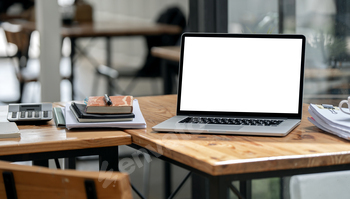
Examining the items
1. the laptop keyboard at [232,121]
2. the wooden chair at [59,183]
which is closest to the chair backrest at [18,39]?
the laptop keyboard at [232,121]

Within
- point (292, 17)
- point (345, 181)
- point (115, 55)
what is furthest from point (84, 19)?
point (345, 181)

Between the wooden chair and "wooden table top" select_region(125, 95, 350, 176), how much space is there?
0.65 feet

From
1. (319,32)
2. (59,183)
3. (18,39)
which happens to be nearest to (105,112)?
(59,183)

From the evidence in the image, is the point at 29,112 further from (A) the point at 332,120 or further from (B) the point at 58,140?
(A) the point at 332,120

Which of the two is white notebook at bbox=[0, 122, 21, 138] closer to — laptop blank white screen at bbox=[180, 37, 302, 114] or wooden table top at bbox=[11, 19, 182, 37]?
laptop blank white screen at bbox=[180, 37, 302, 114]

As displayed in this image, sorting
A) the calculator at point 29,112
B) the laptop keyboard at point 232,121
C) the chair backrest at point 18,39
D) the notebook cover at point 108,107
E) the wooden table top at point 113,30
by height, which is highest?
the wooden table top at point 113,30

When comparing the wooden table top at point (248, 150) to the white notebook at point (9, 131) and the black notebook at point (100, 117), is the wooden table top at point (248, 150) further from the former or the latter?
the white notebook at point (9, 131)

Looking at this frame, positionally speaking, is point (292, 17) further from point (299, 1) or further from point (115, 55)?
point (115, 55)

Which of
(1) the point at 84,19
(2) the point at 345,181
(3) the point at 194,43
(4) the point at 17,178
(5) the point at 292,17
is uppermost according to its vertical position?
(1) the point at 84,19

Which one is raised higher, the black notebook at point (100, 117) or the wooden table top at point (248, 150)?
the black notebook at point (100, 117)

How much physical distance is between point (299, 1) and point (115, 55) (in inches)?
247

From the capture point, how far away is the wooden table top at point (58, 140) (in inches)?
37.3

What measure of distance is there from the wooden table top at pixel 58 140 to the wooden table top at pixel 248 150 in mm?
52

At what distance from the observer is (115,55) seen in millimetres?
8023
